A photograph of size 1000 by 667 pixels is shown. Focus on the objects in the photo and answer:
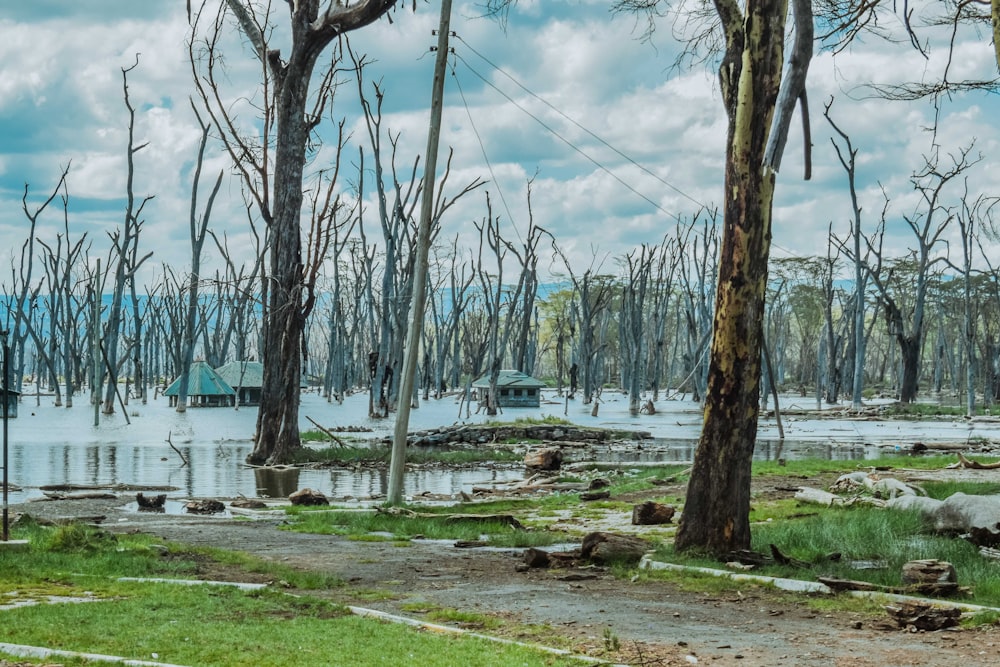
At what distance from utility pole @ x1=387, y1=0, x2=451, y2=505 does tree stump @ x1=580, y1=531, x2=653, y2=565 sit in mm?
4748

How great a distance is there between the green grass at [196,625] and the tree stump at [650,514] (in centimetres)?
512

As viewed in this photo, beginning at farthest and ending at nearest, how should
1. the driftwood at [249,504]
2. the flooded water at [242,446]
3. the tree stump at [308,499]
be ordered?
the flooded water at [242,446]
the tree stump at [308,499]
the driftwood at [249,504]

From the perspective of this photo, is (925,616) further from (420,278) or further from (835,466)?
(835,466)

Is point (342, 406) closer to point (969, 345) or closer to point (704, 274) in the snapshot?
point (704, 274)

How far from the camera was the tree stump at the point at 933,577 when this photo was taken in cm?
787

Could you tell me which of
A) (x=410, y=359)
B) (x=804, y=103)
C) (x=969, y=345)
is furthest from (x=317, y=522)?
(x=969, y=345)

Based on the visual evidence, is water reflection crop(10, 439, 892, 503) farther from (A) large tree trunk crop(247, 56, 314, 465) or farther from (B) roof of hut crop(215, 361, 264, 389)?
(B) roof of hut crop(215, 361, 264, 389)

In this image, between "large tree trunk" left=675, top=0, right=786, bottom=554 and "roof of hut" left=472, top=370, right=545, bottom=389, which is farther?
"roof of hut" left=472, top=370, right=545, bottom=389

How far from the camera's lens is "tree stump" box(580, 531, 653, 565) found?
991 centimetres

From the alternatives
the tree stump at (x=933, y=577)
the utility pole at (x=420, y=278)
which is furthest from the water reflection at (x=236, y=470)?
the tree stump at (x=933, y=577)

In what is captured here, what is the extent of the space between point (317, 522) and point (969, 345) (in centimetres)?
4090

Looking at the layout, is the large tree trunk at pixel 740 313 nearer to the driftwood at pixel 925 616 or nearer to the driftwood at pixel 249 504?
the driftwood at pixel 925 616

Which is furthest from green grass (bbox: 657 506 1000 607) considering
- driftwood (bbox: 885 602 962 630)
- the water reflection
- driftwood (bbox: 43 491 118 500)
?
driftwood (bbox: 43 491 118 500)

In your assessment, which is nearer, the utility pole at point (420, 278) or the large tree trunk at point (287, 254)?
the utility pole at point (420, 278)
